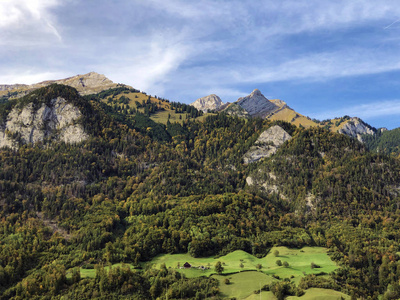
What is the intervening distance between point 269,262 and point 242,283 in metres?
37.8

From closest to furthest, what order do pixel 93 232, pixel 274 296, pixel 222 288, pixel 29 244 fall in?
pixel 274 296
pixel 222 288
pixel 29 244
pixel 93 232

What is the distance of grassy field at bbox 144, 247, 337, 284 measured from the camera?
153375 mm

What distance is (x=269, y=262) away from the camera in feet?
568

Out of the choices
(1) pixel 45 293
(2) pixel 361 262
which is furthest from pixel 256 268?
(1) pixel 45 293

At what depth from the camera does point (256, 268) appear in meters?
160

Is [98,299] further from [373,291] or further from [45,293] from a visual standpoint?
[373,291]

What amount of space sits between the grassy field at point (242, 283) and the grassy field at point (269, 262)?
5225 mm

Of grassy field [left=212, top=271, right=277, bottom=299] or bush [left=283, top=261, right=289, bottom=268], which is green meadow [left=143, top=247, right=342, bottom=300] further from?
bush [left=283, top=261, right=289, bottom=268]

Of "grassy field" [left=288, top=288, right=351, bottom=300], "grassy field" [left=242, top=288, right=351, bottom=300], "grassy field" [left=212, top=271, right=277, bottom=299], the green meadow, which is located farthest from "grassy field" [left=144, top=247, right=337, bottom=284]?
"grassy field" [left=242, top=288, right=351, bottom=300]

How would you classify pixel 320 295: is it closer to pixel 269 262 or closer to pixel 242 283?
pixel 242 283

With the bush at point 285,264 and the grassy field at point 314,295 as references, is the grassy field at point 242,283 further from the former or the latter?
the bush at point 285,264

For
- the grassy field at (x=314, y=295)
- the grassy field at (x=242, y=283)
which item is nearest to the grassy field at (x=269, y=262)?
the grassy field at (x=242, y=283)

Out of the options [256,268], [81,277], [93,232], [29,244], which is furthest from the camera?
[93,232]

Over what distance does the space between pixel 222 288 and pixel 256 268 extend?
97.8ft
